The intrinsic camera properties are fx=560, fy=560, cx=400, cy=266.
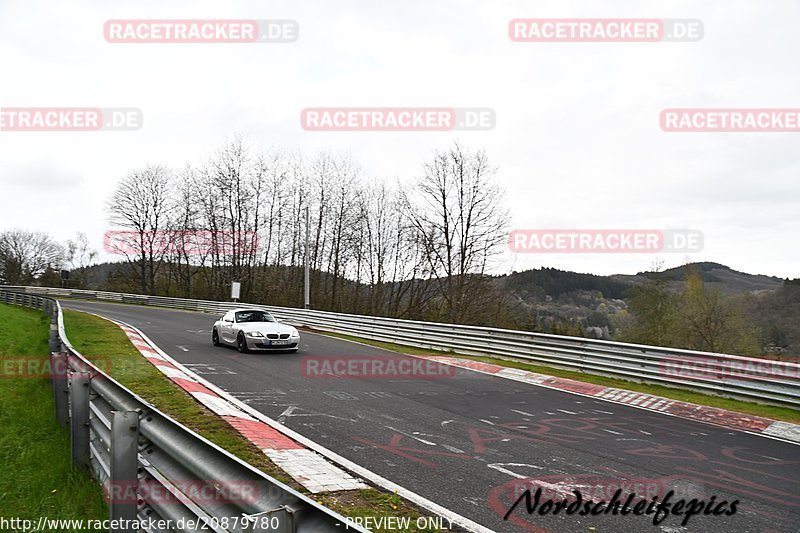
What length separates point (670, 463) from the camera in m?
6.52

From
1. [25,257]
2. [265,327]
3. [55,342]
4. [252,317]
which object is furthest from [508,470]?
[25,257]

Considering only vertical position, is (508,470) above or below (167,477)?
below

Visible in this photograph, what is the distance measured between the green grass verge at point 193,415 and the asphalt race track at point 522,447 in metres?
0.55

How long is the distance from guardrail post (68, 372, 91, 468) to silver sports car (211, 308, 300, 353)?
1027 centimetres

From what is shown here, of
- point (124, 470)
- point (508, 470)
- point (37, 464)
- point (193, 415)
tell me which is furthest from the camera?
point (193, 415)

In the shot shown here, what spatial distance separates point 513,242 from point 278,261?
2189 cm

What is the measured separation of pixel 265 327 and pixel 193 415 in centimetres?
837

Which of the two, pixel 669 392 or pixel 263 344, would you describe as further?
pixel 263 344

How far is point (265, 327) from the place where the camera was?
15.9 meters

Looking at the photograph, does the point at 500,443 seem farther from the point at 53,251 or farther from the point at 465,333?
the point at 53,251

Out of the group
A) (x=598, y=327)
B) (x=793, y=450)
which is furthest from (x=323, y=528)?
(x=598, y=327)

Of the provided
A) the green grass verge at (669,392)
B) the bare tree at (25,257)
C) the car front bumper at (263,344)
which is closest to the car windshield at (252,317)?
the car front bumper at (263,344)

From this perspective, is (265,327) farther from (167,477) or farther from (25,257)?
(25,257)

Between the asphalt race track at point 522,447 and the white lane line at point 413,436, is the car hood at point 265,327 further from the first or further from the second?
the white lane line at point 413,436
